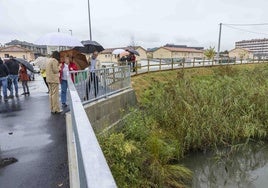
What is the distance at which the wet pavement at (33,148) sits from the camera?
352cm

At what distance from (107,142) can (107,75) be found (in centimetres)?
306

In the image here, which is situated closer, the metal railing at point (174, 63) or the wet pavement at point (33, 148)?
the wet pavement at point (33, 148)

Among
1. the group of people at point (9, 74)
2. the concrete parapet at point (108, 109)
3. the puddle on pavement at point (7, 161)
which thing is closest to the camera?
the puddle on pavement at point (7, 161)

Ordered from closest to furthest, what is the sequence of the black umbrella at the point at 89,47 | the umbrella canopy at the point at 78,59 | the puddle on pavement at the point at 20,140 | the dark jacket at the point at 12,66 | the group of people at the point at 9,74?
1. the puddle on pavement at the point at 20,140
2. the umbrella canopy at the point at 78,59
3. the black umbrella at the point at 89,47
4. the group of people at the point at 9,74
5. the dark jacket at the point at 12,66

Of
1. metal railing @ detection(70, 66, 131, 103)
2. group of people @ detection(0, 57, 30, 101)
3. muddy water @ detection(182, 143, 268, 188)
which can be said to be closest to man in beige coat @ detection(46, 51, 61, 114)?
metal railing @ detection(70, 66, 131, 103)

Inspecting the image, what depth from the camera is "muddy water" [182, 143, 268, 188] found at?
7125 millimetres

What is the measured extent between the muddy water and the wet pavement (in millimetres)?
4144

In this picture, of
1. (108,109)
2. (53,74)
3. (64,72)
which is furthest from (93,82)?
(108,109)

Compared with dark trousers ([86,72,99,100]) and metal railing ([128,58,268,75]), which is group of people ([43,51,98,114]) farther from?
metal railing ([128,58,268,75])

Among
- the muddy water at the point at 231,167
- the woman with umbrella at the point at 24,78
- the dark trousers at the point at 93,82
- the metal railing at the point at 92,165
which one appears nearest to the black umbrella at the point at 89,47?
the dark trousers at the point at 93,82

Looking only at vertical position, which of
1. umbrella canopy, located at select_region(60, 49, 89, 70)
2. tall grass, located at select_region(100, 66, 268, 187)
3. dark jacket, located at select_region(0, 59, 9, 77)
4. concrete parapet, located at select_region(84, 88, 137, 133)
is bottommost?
tall grass, located at select_region(100, 66, 268, 187)

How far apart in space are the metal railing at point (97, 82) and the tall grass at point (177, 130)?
4.11 ft

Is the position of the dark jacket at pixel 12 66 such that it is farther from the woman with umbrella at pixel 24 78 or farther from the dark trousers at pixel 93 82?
the dark trousers at pixel 93 82

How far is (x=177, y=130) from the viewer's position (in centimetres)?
870
